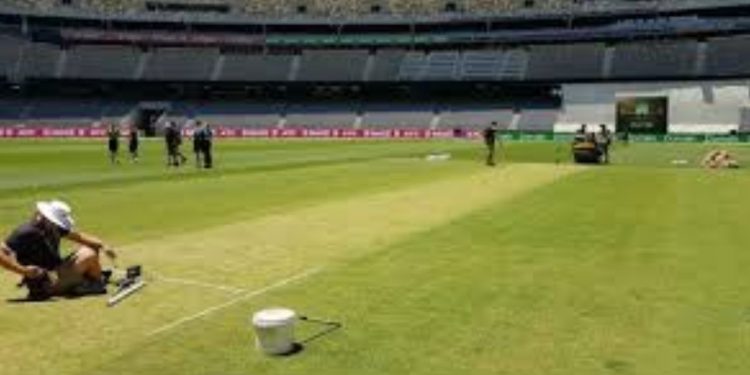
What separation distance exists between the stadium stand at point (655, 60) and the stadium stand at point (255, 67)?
130 feet

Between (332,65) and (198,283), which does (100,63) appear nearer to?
(332,65)

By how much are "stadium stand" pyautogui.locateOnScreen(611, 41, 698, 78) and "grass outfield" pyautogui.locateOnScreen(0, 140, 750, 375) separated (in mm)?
81373

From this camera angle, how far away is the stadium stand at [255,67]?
125438mm

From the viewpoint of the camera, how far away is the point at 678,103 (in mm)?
100125

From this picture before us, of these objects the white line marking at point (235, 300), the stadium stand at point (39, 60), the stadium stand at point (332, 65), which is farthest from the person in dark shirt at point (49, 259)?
the stadium stand at point (39, 60)

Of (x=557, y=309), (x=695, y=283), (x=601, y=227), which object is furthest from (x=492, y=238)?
(x=557, y=309)

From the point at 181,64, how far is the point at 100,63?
31.6 feet

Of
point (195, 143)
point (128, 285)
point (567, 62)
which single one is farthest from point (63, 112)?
point (128, 285)

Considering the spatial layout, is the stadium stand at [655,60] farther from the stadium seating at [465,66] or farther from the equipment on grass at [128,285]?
the equipment on grass at [128,285]

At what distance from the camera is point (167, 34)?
13000cm

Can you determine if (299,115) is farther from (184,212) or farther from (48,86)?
(184,212)

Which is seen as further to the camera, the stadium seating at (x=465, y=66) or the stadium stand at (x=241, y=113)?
the stadium seating at (x=465, y=66)

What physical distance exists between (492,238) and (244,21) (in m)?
115

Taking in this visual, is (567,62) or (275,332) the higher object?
(567,62)
